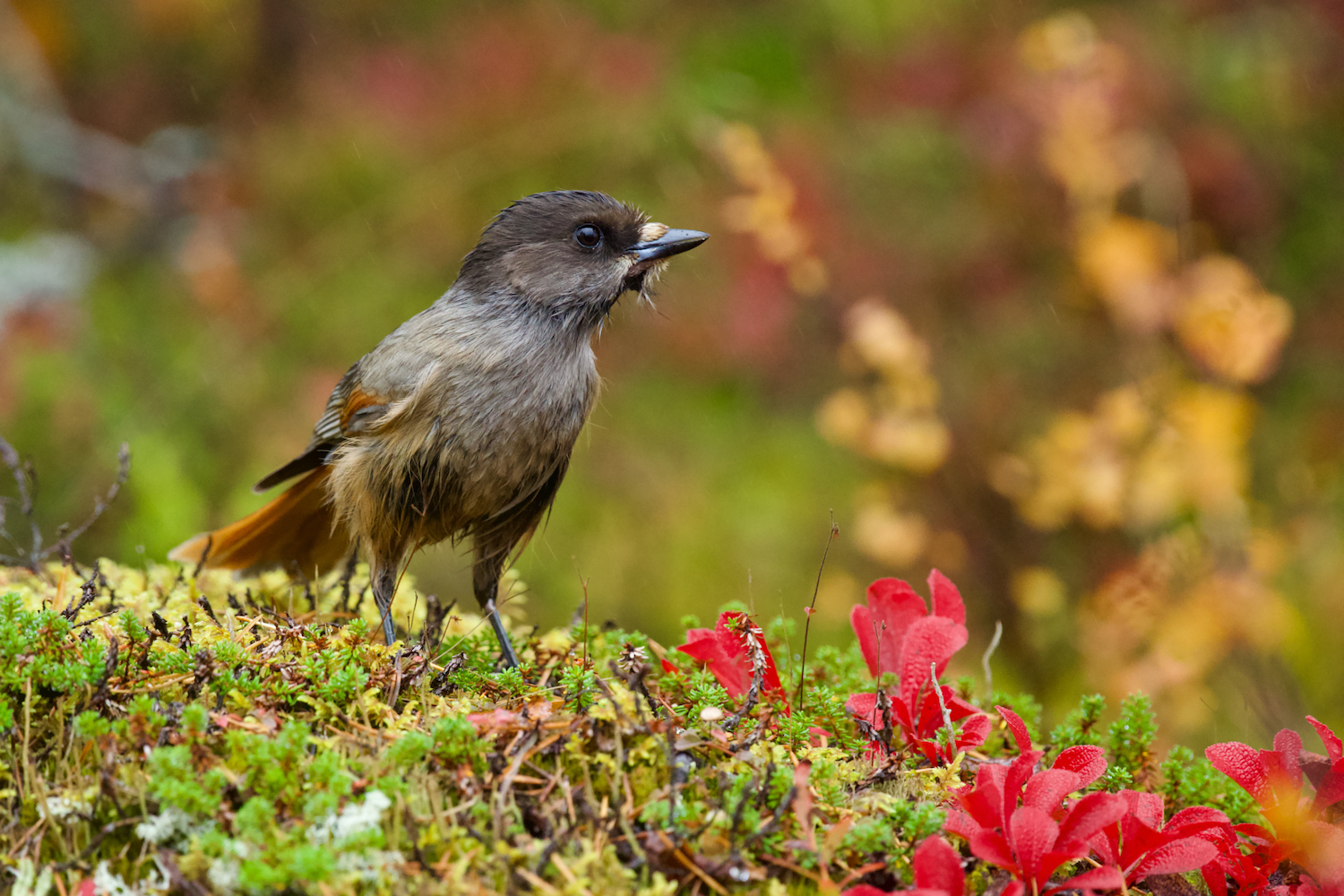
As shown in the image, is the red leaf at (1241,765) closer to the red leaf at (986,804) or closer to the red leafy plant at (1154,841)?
the red leafy plant at (1154,841)

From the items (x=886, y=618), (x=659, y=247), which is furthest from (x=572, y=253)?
(x=886, y=618)

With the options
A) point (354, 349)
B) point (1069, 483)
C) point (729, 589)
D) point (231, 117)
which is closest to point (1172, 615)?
point (1069, 483)

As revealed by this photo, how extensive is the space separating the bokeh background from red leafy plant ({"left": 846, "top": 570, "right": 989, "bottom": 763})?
5.94 ft

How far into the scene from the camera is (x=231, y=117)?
955 centimetres

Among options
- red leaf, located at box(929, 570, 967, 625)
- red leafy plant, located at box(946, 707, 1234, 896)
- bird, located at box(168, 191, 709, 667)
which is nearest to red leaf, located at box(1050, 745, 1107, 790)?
red leafy plant, located at box(946, 707, 1234, 896)

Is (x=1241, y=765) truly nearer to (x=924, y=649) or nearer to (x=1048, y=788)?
(x=1048, y=788)

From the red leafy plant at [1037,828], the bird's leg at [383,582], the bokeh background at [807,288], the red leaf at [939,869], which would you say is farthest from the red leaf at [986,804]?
the bokeh background at [807,288]

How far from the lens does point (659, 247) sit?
3.85 meters

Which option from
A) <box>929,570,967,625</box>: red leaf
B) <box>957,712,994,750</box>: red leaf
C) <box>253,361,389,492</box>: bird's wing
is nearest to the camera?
<box>957,712,994,750</box>: red leaf

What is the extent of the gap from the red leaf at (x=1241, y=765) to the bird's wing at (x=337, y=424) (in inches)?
102

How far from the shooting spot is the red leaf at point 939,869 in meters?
1.72

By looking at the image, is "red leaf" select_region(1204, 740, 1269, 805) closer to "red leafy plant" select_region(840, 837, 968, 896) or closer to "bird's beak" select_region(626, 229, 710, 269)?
"red leafy plant" select_region(840, 837, 968, 896)

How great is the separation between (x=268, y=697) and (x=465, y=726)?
469mm

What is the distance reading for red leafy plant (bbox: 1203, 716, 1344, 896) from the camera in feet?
6.05
